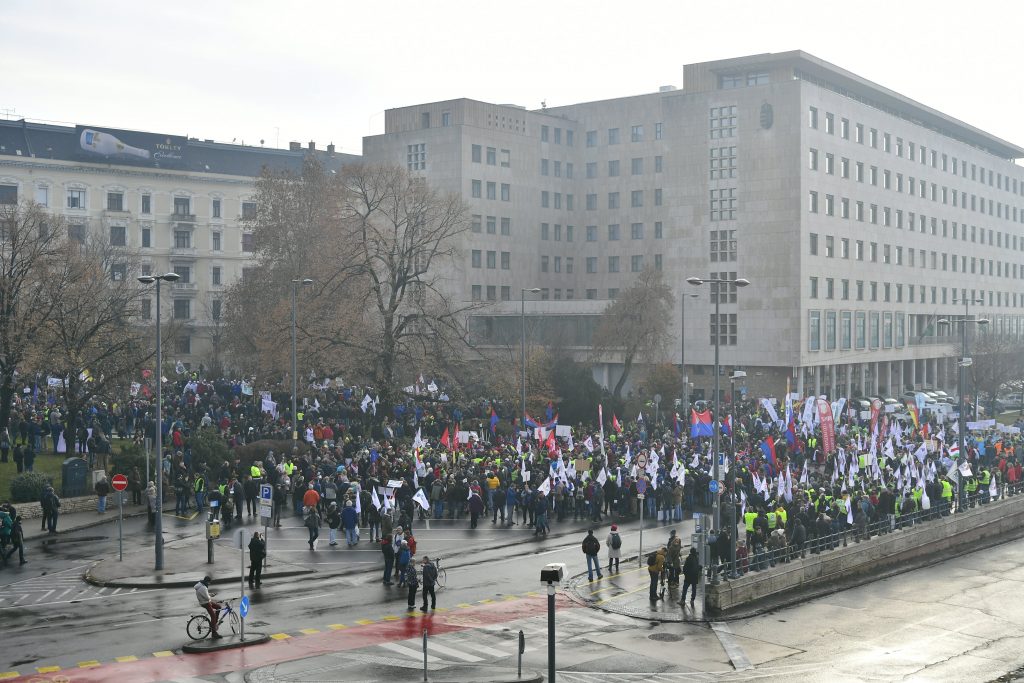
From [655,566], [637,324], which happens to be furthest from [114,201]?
[655,566]

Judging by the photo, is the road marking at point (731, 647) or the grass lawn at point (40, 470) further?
the grass lawn at point (40, 470)

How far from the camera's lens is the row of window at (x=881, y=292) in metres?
90.2

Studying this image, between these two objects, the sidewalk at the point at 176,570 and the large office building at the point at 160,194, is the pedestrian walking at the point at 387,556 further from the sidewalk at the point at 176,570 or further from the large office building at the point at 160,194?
the large office building at the point at 160,194

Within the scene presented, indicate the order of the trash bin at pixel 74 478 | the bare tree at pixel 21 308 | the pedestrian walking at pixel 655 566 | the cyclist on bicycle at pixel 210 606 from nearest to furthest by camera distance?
A: 1. the cyclist on bicycle at pixel 210 606
2. the pedestrian walking at pixel 655 566
3. the trash bin at pixel 74 478
4. the bare tree at pixel 21 308

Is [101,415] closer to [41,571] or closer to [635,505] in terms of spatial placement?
[41,571]

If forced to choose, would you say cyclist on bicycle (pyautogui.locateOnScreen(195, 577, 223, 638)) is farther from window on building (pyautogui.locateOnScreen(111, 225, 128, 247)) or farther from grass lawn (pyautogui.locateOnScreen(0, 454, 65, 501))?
window on building (pyautogui.locateOnScreen(111, 225, 128, 247))

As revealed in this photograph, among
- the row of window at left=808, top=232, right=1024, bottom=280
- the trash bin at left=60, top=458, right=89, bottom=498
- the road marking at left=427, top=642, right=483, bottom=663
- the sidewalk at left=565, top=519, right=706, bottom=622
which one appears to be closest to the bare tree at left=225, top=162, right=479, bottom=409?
the trash bin at left=60, top=458, right=89, bottom=498

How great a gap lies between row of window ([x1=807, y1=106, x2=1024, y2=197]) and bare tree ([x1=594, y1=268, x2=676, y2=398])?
68.2 ft

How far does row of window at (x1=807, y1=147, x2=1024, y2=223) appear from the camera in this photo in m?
90.3

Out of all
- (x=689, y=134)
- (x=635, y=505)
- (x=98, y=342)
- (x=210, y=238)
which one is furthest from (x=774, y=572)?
(x=210, y=238)

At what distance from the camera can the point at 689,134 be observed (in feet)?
304

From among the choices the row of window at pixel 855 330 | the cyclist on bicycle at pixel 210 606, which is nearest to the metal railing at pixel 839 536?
the cyclist on bicycle at pixel 210 606

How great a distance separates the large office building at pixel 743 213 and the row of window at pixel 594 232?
0.22m

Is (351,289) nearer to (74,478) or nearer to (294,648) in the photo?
(74,478)
